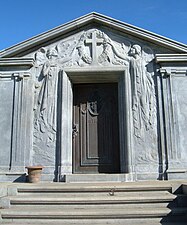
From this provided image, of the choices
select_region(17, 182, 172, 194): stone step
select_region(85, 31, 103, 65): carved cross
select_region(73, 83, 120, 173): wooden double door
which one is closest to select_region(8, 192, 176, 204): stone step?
select_region(17, 182, 172, 194): stone step

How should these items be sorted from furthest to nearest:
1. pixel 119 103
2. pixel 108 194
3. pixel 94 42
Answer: pixel 94 42, pixel 119 103, pixel 108 194

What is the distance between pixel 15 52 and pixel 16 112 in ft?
4.98

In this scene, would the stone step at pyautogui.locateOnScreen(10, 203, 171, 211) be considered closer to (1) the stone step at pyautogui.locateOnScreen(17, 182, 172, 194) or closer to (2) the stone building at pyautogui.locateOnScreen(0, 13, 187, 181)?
(1) the stone step at pyautogui.locateOnScreen(17, 182, 172, 194)

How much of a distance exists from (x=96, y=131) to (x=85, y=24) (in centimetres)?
268

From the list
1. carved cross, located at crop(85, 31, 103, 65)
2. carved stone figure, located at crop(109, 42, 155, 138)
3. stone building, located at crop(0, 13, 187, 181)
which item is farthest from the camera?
carved cross, located at crop(85, 31, 103, 65)

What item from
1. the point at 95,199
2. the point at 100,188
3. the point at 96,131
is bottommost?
the point at 95,199

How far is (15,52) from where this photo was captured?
240 inches

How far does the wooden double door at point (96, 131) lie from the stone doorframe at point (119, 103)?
0.23 m

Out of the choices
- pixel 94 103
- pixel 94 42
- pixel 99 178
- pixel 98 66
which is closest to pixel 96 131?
pixel 94 103

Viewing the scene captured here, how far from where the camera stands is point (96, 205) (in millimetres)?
3910

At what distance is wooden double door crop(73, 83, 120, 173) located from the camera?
5.84m

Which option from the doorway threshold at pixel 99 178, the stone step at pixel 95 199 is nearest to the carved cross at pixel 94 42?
the doorway threshold at pixel 99 178

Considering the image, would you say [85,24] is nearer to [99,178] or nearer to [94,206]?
[99,178]

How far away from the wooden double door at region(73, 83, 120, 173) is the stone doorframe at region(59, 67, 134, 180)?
0.23m
